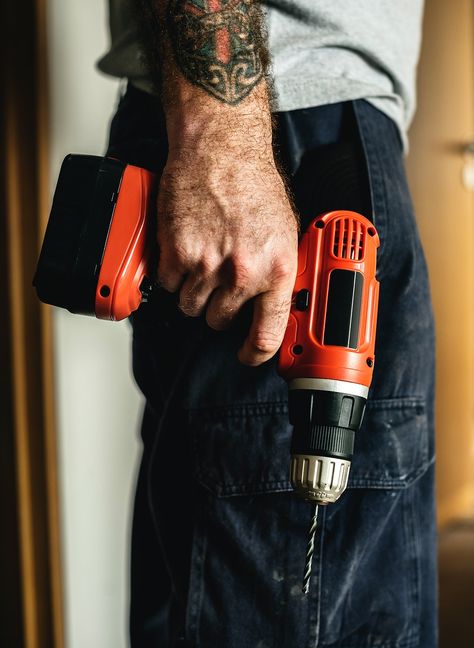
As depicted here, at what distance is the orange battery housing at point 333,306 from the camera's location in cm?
61

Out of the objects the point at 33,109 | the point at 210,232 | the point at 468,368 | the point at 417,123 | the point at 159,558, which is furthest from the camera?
the point at 468,368

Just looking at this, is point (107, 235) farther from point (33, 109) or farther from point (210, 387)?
point (33, 109)

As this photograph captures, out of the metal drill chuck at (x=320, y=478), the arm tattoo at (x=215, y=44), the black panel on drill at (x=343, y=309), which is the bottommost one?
the metal drill chuck at (x=320, y=478)

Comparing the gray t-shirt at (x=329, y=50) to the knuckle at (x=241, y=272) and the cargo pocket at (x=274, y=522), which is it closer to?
the knuckle at (x=241, y=272)

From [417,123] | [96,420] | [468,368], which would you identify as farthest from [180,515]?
[468,368]

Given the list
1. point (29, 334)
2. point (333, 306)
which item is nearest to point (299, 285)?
point (333, 306)

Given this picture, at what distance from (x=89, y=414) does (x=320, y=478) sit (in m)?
0.77

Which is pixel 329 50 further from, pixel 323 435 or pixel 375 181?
pixel 323 435

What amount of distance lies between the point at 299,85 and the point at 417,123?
1.43 meters

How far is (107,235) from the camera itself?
0.61m

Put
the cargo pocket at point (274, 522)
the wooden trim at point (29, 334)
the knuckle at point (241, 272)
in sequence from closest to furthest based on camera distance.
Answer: the knuckle at point (241, 272) → the cargo pocket at point (274, 522) → the wooden trim at point (29, 334)

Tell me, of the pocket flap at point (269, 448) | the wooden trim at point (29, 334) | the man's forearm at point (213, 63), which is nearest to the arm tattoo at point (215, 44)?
the man's forearm at point (213, 63)

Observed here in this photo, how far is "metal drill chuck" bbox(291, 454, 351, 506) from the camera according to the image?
58 centimetres

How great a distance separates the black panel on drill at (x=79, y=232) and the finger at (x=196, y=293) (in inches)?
3.3
